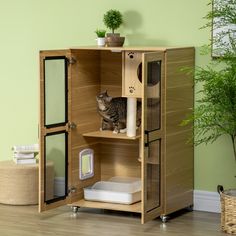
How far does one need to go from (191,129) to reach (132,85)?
53 cm

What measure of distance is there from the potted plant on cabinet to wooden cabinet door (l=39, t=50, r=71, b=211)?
0.84 m

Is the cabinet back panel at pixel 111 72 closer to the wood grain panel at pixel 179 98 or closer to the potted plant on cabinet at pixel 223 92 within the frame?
the wood grain panel at pixel 179 98

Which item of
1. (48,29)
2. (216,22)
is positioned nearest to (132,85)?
(216,22)

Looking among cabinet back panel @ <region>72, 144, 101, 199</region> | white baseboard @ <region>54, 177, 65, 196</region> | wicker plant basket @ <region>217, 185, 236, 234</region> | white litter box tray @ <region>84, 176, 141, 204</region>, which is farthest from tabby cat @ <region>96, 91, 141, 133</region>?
wicker plant basket @ <region>217, 185, 236, 234</region>

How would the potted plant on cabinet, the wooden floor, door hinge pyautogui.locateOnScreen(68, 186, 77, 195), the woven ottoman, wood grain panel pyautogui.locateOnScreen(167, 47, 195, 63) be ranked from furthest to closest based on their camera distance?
the woven ottoman, door hinge pyautogui.locateOnScreen(68, 186, 77, 195), wood grain panel pyautogui.locateOnScreen(167, 47, 195, 63), the wooden floor, the potted plant on cabinet

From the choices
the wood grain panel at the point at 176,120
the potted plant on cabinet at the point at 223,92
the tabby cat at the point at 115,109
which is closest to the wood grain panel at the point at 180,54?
the potted plant on cabinet at the point at 223,92

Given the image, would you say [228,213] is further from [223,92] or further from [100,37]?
[100,37]

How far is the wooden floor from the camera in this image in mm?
4551

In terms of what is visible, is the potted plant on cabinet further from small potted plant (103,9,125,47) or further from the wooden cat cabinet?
small potted plant (103,9,125,47)

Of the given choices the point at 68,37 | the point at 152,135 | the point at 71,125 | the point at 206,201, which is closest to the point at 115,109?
the point at 71,125

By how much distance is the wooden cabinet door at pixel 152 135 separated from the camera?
4480 millimetres

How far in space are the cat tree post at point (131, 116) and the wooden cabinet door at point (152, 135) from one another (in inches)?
9.7

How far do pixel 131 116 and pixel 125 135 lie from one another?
0.49ft

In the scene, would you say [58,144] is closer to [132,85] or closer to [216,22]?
[132,85]
